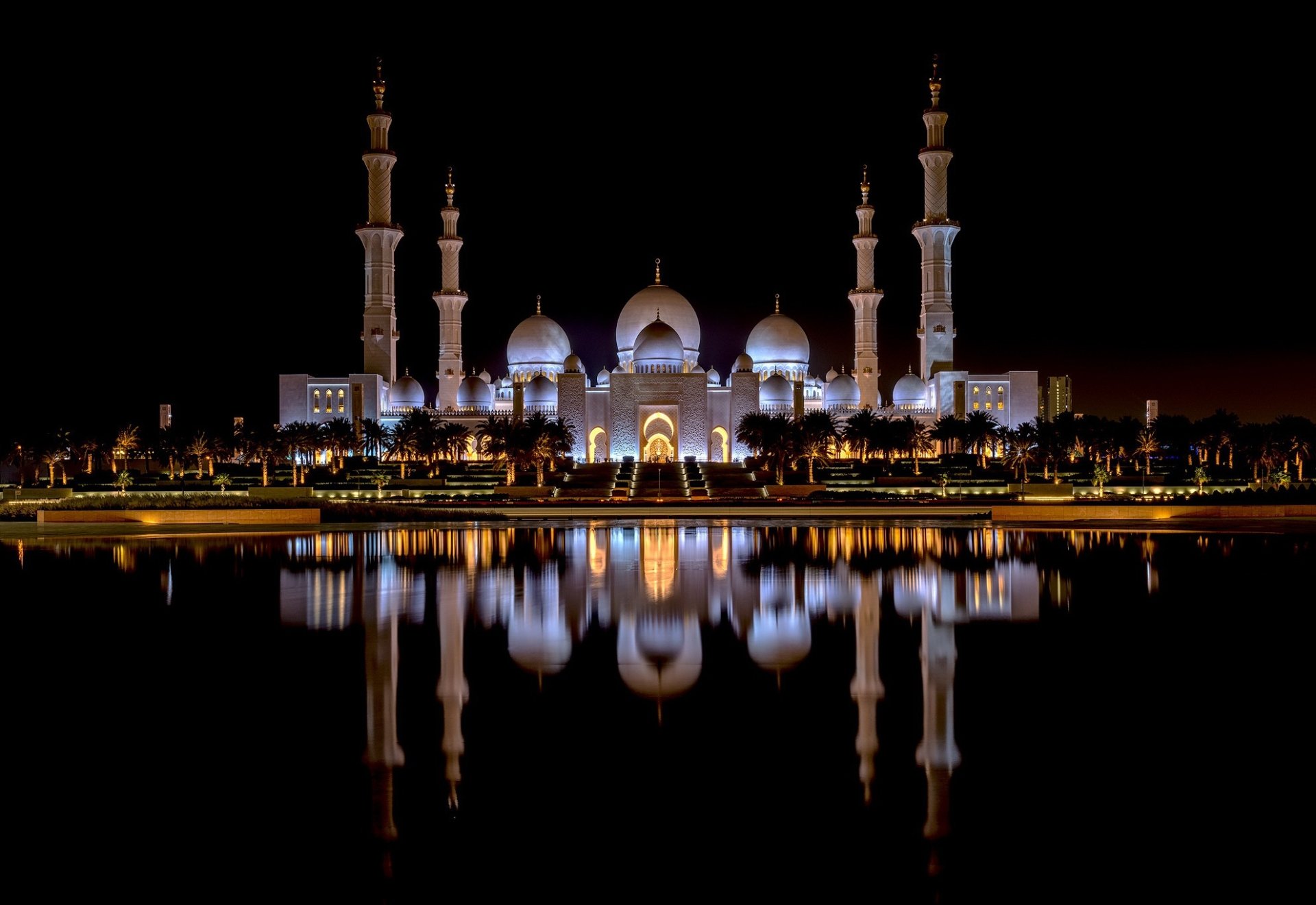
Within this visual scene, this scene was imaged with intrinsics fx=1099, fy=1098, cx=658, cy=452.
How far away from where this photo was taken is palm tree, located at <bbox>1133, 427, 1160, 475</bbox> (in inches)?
1444

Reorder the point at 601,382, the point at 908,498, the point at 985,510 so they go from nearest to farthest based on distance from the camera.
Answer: the point at 985,510, the point at 908,498, the point at 601,382

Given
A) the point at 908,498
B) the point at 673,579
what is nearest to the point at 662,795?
the point at 673,579

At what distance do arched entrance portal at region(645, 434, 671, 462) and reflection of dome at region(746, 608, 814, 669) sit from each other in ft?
123

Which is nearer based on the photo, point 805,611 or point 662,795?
point 662,795

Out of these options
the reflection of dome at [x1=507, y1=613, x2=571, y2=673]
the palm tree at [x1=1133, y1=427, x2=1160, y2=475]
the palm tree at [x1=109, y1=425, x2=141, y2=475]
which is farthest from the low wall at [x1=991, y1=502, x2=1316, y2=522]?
the palm tree at [x1=109, y1=425, x2=141, y2=475]

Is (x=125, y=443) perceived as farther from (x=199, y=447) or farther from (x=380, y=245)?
(x=380, y=245)

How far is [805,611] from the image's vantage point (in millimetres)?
9531

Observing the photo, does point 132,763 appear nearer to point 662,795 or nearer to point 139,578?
point 662,795

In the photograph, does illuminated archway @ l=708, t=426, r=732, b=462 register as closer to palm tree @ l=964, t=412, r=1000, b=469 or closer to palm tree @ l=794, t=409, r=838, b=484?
palm tree @ l=794, t=409, r=838, b=484

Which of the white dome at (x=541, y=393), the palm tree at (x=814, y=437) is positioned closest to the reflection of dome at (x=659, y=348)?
the white dome at (x=541, y=393)

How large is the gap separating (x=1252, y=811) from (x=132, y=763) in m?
4.90

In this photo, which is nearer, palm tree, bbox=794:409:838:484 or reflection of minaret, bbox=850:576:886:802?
reflection of minaret, bbox=850:576:886:802

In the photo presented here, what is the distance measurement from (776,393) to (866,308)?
5.64 meters

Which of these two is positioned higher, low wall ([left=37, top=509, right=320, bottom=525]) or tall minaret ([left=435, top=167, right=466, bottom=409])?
tall minaret ([left=435, top=167, right=466, bottom=409])
